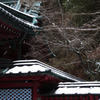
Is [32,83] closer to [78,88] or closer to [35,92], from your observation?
[35,92]

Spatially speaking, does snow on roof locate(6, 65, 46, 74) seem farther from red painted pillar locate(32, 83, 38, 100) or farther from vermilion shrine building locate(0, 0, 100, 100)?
red painted pillar locate(32, 83, 38, 100)

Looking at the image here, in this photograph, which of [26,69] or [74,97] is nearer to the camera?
[26,69]

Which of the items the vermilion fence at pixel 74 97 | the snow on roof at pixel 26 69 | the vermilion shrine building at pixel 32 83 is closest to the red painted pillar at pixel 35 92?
the vermilion shrine building at pixel 32 83

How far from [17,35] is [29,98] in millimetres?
2224

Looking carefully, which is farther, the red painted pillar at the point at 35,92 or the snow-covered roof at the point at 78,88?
the red painted pillar at the point at 35,92

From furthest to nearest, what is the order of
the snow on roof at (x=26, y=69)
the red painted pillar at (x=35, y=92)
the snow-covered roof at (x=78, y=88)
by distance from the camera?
1. the red painted pillar at (x=35, y=92)
2. the snow-covered roof at (x=78, y=88)
3. the snow on roof at (x=26, y=69)

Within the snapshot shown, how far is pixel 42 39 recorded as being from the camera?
12.8m

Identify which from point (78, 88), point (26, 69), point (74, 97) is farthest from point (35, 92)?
point (78, 88)

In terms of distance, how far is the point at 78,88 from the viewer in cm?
548

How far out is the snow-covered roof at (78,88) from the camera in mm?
5254

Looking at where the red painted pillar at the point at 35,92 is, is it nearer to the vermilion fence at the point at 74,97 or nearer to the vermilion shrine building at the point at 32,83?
the vermilion shrine building at the point at 32,83

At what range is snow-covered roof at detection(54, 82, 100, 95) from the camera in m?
5.25

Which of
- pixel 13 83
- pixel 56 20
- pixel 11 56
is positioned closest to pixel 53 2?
pixel 56 20

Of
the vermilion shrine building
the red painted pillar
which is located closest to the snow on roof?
the vermilion shrine building
